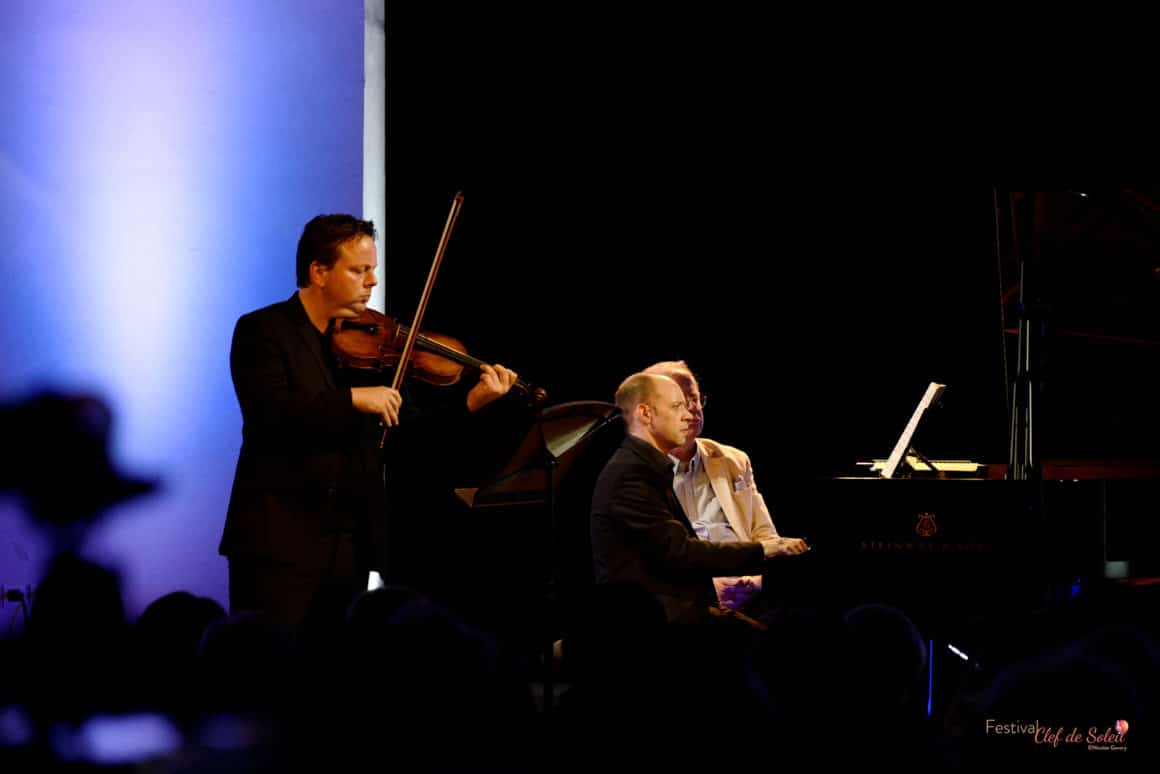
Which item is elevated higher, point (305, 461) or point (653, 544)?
point (305, 461)

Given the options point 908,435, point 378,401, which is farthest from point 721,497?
point 378,401

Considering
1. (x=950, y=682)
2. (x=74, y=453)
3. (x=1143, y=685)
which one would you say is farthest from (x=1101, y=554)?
(x=74, y=453)

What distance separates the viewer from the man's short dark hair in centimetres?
324

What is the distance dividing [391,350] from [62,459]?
4.54 ft

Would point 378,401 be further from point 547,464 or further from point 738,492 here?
point 738,492

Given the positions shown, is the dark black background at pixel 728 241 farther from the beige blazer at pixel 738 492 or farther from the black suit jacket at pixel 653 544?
the black suit jacket at pixel 653 544

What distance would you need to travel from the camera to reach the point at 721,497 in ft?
14.4

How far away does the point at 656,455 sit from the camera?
3.64m

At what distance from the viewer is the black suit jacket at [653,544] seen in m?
3.52

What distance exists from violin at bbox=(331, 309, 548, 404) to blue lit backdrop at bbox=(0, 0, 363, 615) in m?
1.14

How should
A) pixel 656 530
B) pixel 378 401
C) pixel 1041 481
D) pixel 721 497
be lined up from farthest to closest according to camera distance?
pixel 721 497 → pixel 1041 481 → pixel 656 530 → pixel 378 401

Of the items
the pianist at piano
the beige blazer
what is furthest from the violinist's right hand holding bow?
the beige blazer

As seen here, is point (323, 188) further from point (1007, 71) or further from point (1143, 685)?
point (1143, 685)

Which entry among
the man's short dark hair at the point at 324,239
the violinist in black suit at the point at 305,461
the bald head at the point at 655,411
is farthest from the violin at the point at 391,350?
→ the bald head at the point at 655,411
